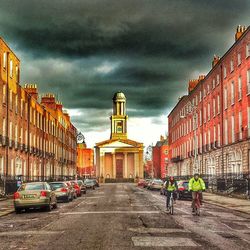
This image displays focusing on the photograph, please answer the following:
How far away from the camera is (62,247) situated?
37.8 feet

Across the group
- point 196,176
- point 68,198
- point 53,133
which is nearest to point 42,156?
point 53,133

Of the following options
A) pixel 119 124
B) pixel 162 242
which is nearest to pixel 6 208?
pixel 162 242

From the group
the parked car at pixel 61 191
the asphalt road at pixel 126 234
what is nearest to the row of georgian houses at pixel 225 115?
the parked car at pixel 61 191

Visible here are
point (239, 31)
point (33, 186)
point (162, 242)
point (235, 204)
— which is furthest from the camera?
Answer: point (239, 31)

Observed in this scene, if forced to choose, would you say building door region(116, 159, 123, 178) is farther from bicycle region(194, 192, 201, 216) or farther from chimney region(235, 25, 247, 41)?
bicycle region(194, 192, 201, 216)

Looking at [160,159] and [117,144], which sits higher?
[117,144]

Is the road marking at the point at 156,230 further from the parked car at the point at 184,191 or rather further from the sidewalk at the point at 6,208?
the parked car at the point at 184,191

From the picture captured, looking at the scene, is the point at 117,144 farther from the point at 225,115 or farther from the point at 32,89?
the point at 225,115

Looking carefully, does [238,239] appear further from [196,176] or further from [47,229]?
[196,176]

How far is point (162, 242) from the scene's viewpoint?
40.4 feet

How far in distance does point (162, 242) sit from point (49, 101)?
69.2 meters

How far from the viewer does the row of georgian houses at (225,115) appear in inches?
1721

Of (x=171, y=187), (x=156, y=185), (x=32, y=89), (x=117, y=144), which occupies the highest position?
(x=32, y=89)

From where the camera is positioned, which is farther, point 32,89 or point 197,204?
point 32,89
